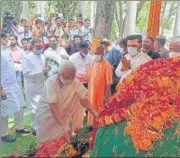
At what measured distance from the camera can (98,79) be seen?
20.0 feet

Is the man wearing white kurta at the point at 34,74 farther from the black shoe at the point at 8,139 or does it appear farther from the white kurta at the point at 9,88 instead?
the black shoe at the point at 8,139

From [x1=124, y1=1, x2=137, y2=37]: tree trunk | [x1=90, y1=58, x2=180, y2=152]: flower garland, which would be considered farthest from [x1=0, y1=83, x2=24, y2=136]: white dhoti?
[x1=124, y1=1, x2=137, y2=37]: tree trunk

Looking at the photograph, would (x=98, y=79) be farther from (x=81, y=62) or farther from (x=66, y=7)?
(x=66, y=7)

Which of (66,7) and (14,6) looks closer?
(14,6)

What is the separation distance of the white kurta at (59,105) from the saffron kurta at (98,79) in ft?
5.49

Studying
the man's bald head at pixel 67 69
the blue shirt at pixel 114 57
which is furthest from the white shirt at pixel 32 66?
the man's bald head at pixel 67 69

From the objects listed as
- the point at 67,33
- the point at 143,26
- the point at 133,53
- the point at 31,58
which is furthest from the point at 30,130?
the point at 143,26

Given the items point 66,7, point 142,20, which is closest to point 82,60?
point 66,7

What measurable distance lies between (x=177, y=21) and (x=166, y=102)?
252 inches

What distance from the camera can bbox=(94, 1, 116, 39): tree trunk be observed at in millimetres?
7004

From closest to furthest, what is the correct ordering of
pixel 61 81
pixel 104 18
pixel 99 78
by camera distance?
1. pixel 61 81
2. pixel 99 78
3. pixel 104 18

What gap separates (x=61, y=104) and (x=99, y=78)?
6.43ft

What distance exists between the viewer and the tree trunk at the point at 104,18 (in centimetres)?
700

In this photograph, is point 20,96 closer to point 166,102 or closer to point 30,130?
point 30,130
